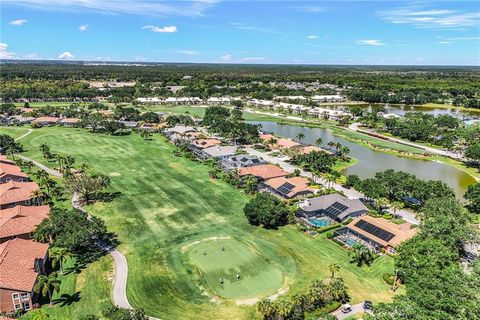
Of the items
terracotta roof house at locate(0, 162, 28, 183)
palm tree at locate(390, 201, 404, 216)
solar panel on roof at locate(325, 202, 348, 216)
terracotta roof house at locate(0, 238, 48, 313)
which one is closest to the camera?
terracotta roof house at locate(0, 238, 48, 313)

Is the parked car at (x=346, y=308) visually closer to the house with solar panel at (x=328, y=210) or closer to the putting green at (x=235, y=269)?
the putting green at (x=235, y=269)

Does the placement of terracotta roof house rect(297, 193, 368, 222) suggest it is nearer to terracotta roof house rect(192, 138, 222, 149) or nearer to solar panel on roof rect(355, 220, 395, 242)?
solar panel on roof rect(355, 220, 395, 242)

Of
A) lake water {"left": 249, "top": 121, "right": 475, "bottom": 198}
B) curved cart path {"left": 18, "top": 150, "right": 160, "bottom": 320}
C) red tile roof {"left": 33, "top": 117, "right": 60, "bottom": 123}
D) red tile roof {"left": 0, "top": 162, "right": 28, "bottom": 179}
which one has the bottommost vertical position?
curved cart path {"left": 18, "top": 150, "right": 160, "bottom": 320}

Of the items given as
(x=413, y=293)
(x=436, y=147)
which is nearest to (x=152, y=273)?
(x=413, y=293)

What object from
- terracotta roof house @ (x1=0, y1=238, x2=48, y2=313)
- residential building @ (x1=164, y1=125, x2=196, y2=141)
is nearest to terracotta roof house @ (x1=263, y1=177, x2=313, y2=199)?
terracotta roof house @ (x1=0, y1=238, x2=48, y2=313)

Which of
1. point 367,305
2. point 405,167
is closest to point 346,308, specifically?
point 367,305

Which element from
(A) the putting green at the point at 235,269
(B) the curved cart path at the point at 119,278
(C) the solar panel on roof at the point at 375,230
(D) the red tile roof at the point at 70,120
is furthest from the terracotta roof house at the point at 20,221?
(D) the red tile roof at the point at 70,120

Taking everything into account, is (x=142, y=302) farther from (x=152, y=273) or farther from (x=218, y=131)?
(x=218, y=131)
